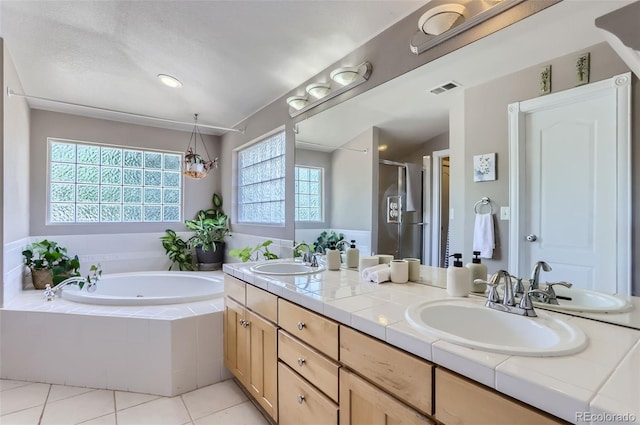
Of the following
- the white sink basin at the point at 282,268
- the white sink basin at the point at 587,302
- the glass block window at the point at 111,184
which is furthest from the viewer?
the glass block window at the point at 111,184

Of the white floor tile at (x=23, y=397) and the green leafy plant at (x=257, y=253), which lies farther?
the green leafy plant at (x=257, y=253)

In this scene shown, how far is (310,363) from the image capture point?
1.37m

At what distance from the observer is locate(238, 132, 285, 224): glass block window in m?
3.11

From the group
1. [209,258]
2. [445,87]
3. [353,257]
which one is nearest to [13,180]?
[209,258]

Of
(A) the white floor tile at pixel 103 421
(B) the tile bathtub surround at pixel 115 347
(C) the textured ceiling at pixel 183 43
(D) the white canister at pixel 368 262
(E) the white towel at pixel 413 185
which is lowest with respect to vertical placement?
(A) the white floor tile at pixel 103 421

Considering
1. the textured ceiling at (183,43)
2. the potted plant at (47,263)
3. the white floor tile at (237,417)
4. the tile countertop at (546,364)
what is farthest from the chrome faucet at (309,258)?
the potted plant at (47,263)

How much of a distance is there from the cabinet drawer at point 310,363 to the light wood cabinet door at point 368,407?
0.06 metres

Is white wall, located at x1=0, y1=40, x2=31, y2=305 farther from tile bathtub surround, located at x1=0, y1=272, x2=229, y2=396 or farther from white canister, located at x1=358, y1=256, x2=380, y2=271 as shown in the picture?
white canister, located at x1=358, y1=256, x2=380, y2=271

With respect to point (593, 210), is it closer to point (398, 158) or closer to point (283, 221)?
point (398, 158)

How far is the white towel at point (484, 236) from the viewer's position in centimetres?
140

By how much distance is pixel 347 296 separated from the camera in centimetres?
142

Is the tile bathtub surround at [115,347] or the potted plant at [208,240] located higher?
the potted plant at [208,240]

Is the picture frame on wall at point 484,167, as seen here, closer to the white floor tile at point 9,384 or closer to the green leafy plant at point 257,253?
the green leafy plant at point 257,253

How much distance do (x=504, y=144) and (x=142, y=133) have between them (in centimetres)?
388
